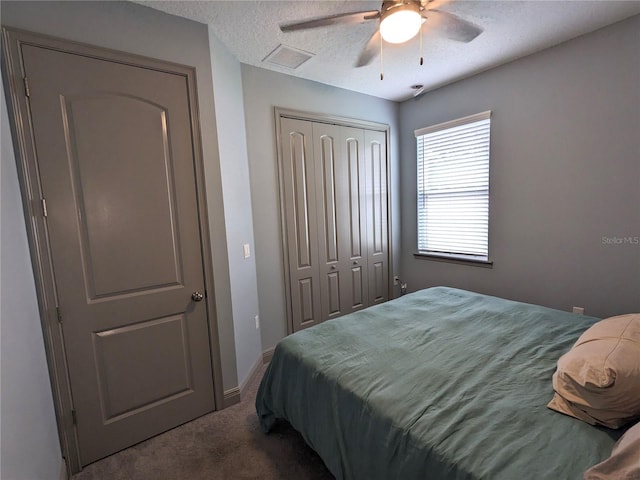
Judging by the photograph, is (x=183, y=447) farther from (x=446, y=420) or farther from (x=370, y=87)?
(x=370, y=87)

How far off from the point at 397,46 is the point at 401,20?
0.96m

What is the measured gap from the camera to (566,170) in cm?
254

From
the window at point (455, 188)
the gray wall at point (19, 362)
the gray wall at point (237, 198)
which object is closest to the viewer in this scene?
the gray wall at point (19, 362)

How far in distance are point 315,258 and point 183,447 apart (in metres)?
1.87

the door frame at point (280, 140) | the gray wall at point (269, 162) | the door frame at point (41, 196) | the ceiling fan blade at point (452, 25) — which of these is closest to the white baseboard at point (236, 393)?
the gray wall at point (269, 162)

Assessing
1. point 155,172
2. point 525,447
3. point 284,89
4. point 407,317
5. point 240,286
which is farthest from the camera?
point 284,89

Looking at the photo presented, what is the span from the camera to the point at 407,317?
81.9 inches

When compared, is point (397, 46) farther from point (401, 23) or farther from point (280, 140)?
point (280, 140)

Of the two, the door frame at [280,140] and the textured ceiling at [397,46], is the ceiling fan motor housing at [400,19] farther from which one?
the door frame at [280,140]

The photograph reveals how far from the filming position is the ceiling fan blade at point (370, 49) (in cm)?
184

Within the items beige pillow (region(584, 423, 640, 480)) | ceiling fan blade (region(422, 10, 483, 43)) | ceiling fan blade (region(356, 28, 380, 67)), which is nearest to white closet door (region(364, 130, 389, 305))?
ceiling fan blade (region(356, 28, 380, 67))

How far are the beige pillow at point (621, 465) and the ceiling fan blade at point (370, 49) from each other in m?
2.07

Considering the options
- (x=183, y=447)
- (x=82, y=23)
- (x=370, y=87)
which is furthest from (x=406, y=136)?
(x=183, y=447)

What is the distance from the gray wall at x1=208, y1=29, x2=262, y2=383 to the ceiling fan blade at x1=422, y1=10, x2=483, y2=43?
141cm
